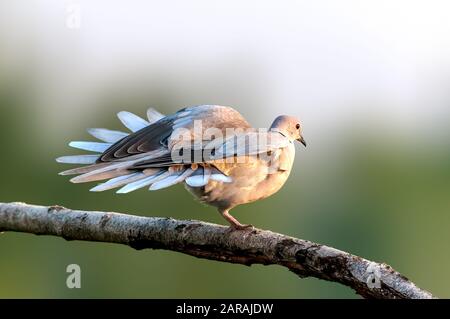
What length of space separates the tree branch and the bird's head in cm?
114

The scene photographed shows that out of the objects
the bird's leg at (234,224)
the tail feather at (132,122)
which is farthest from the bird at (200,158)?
the tail feather at (132,122)

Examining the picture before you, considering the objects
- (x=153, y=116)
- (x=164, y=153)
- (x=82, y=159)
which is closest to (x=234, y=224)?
(x=164, y=153)

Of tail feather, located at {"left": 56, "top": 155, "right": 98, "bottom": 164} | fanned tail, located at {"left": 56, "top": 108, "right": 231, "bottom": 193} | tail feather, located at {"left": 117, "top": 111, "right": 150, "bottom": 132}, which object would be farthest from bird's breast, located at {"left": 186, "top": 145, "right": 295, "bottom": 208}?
tail feather, located at {"left": 117, "top": 111, "right": 150, "bottom": 132}

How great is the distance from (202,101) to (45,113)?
17.5 ft

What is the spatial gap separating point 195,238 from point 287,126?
55.1 inches

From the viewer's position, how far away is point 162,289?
1995 cm

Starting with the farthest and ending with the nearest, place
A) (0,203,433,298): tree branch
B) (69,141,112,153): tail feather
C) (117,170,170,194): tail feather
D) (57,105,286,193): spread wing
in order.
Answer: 1. (69,141,112,153): tail feather
2. (57,105,286,193): spread wing
3. (117,170,170,194): tail feather
4. (0,203,433,298): tree branch

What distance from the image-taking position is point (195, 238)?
5480mm

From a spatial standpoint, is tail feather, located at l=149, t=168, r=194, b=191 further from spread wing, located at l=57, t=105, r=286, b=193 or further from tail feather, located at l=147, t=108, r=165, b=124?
tail feather, located at l=147, t=108, r=165, b=124

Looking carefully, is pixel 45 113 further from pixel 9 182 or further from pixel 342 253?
pixel 342 253

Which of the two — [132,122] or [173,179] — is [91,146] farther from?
[173,179]

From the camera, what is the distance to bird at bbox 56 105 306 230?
531cm
